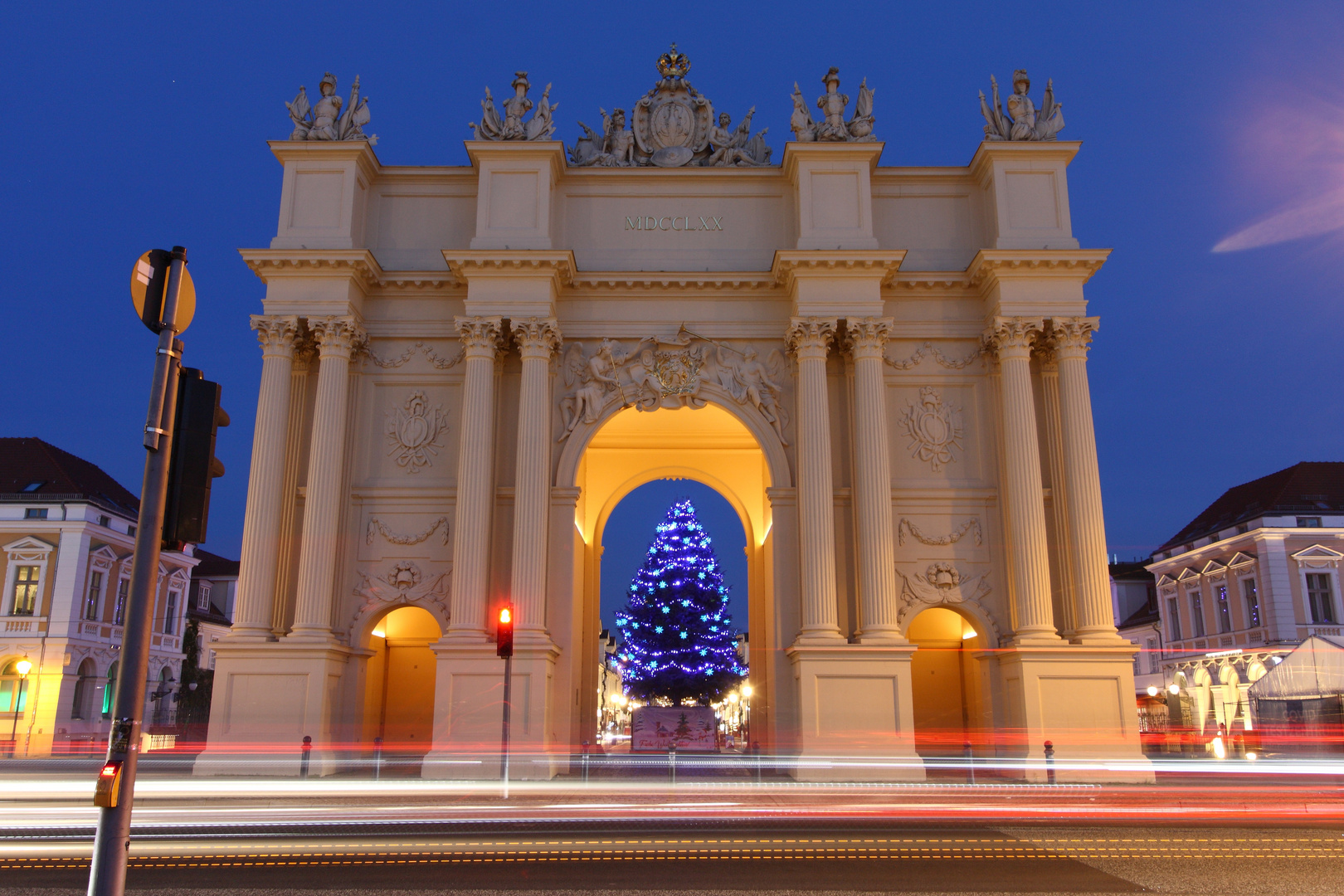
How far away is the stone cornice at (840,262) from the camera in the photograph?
25.9 meters

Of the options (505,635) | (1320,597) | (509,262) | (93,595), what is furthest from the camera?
(93,595)

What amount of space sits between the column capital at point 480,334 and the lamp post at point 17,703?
28.2m

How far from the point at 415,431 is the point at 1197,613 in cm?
4364

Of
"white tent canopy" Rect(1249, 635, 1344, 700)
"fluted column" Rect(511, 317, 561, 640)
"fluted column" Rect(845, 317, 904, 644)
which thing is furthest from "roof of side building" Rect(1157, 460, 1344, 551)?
"fluted column" Rect(511, 317, 561, 640)

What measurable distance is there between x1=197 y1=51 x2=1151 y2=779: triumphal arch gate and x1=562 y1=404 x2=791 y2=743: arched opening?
179 centimetres

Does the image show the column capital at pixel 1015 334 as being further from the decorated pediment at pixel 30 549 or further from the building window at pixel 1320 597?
the decorated pediment at pixel 30 549

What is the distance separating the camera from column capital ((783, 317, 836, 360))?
2612 centimetres

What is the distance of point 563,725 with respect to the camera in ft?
82.4

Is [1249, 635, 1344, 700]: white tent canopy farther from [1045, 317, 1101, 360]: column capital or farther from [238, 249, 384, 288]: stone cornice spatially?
[238, 249, 384, 288]: stone cornice

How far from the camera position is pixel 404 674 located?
28453 millimetres

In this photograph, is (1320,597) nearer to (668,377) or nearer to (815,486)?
(815,486)

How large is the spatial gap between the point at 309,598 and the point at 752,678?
11.8 meters

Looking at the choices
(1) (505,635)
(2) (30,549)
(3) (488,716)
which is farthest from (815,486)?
(2) (30,549)

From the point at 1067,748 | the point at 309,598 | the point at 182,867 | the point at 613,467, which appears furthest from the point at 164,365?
the point at 613,467
